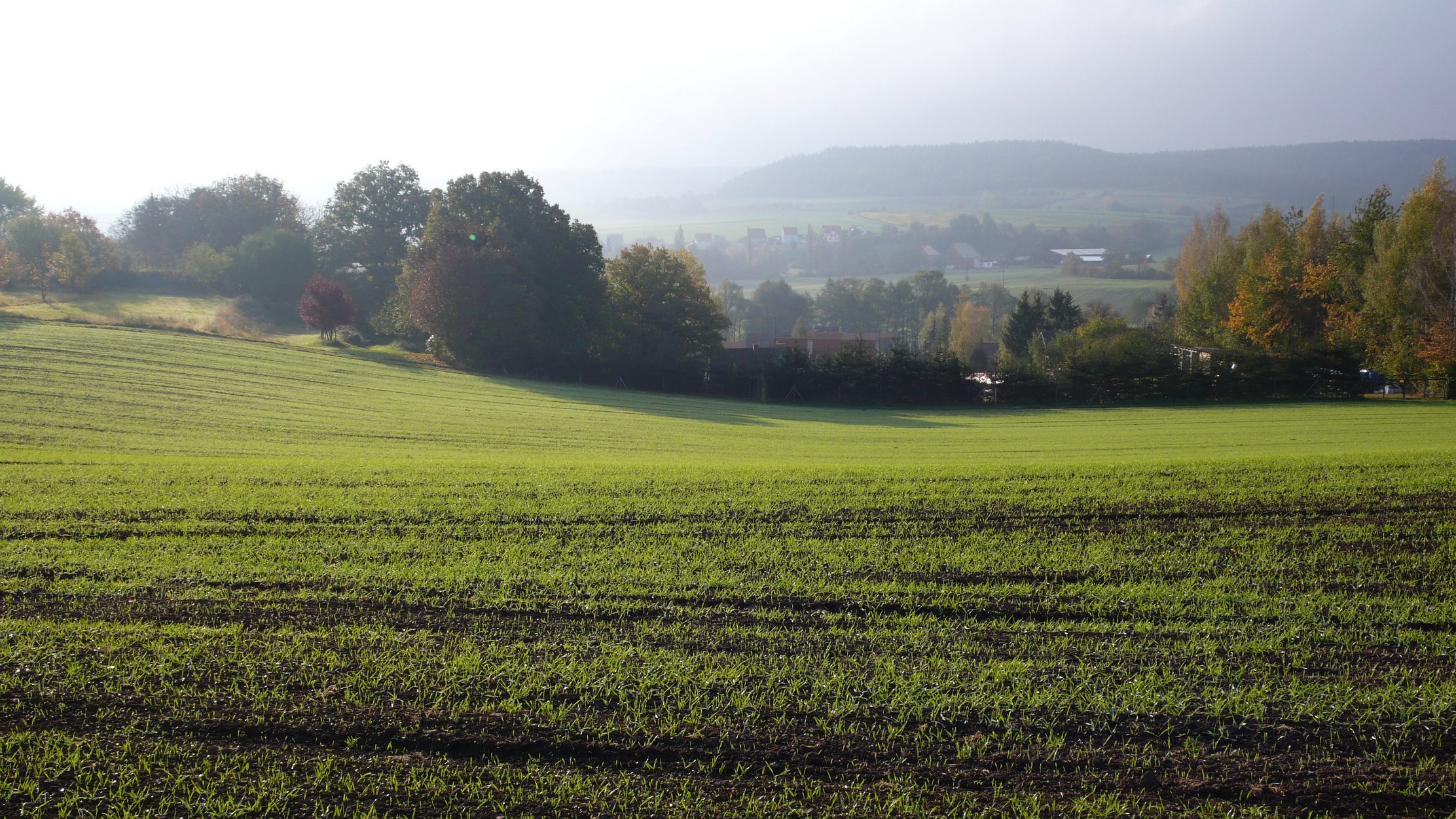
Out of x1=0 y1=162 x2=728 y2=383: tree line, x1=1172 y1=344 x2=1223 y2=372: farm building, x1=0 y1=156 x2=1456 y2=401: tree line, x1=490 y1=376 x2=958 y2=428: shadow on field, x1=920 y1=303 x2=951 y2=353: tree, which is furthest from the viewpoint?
x1=920 y1=303 x2=951 y2=353: tree

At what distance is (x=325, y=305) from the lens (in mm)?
57375

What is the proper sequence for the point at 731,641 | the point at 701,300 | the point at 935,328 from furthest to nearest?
the point at 935,328
the point at 701,300
the point at 731,641

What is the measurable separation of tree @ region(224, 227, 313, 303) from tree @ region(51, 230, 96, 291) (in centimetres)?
1225

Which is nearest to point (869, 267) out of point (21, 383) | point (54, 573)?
point (21, 383)

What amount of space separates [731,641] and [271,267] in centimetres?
8146

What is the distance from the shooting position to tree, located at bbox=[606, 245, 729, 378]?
56094 mm

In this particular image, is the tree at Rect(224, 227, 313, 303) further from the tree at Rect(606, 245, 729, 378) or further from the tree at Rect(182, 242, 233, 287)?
the tree at Rect(606, 245, 729, 378)

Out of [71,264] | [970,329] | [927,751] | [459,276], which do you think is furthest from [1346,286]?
[71,264]

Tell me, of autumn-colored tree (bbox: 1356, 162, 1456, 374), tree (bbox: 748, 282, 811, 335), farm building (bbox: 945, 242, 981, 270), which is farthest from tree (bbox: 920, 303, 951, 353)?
farm building (bbox: 945, 242, 981, 270)

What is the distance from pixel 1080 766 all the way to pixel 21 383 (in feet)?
118

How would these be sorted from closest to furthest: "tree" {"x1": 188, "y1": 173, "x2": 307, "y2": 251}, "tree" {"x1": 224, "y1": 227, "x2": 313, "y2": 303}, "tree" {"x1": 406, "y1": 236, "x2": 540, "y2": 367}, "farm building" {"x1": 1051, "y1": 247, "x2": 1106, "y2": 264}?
1. "tree" {"x1": 406, "y1": 236, "x2": 540, "y2": 367}
2. "tree" {"x1": 224, "y1": 227, "x2": 313, "y2": 303}
3. "tree" {"x1": 188, "y1": 173, "x2": 307, "y2": 251}
4. "farm building" {"x1": 1051, "y1": 247, "x2": 1106, "y2": 264}

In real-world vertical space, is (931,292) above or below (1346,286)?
above

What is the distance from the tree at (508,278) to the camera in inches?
2018

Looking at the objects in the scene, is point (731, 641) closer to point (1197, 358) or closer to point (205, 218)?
point (1197, 358)
